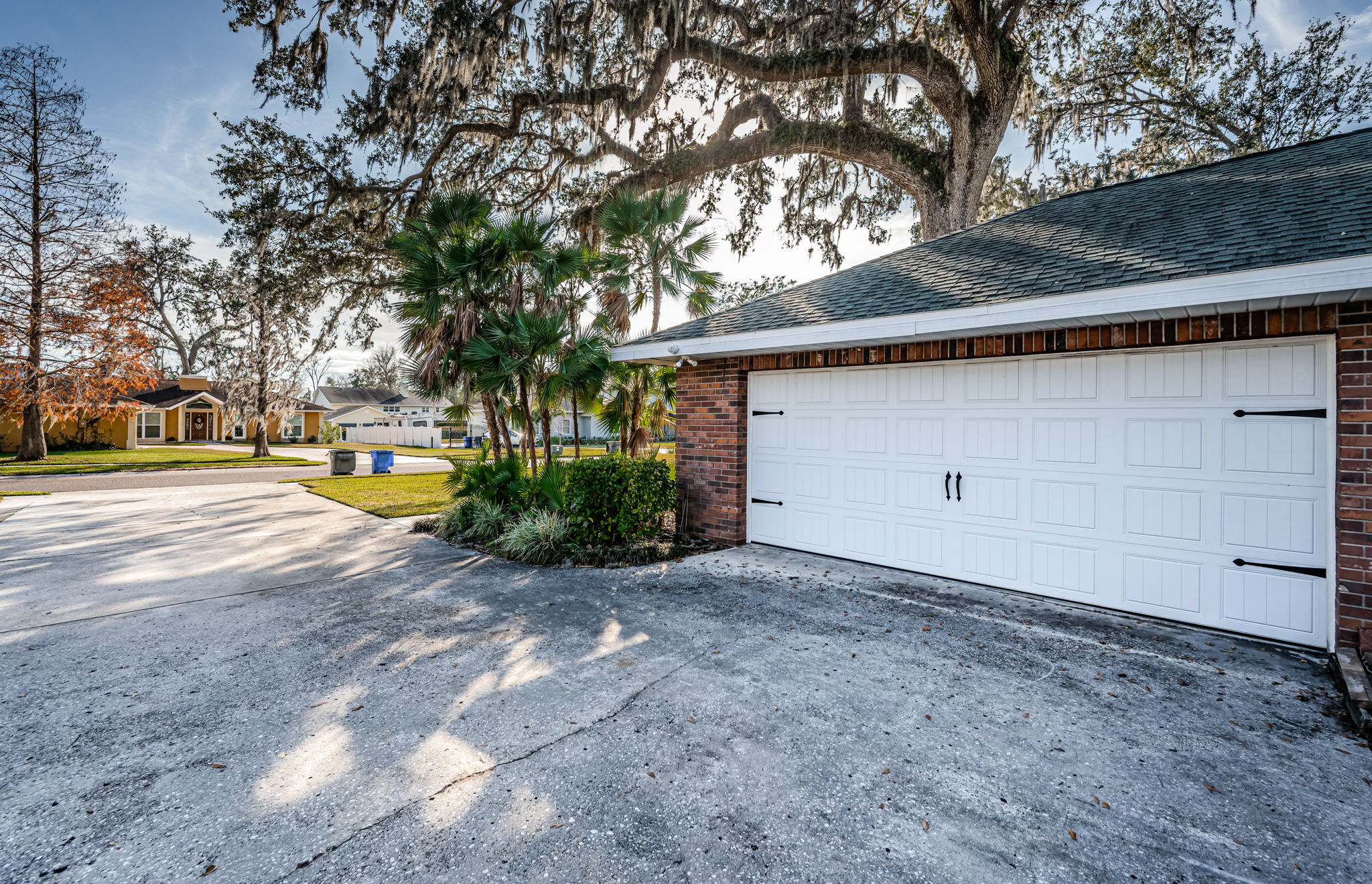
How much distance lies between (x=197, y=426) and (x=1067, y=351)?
151 feet

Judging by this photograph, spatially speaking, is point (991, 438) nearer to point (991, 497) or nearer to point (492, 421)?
point (991, 497)

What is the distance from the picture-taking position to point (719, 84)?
37.1 feet

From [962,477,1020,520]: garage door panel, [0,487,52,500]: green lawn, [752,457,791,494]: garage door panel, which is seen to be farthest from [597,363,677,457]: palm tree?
[0,487,52,500]: green lawn

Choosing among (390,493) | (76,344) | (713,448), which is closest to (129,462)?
(76,344)

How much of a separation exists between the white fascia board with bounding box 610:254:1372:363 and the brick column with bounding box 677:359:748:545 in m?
0.67

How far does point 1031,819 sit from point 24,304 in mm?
24437

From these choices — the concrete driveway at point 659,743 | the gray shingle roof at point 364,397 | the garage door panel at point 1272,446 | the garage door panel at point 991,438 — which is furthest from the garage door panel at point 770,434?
the gray shingle roof at point 364,397

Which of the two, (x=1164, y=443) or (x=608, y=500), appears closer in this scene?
(x=1164, y=443)

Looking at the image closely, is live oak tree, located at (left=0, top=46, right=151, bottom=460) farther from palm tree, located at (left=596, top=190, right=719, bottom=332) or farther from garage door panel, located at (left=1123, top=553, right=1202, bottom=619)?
garage door panel, located at (left=1123, top=553, right=1202, bottom=619)

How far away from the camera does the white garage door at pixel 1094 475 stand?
3896 mm

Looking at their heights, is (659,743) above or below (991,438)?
below

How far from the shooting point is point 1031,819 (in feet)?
7.09

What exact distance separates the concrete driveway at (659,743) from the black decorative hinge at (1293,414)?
5.09 ft

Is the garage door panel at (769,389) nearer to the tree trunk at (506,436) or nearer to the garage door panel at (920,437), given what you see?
the garage door panel at (920,437)
